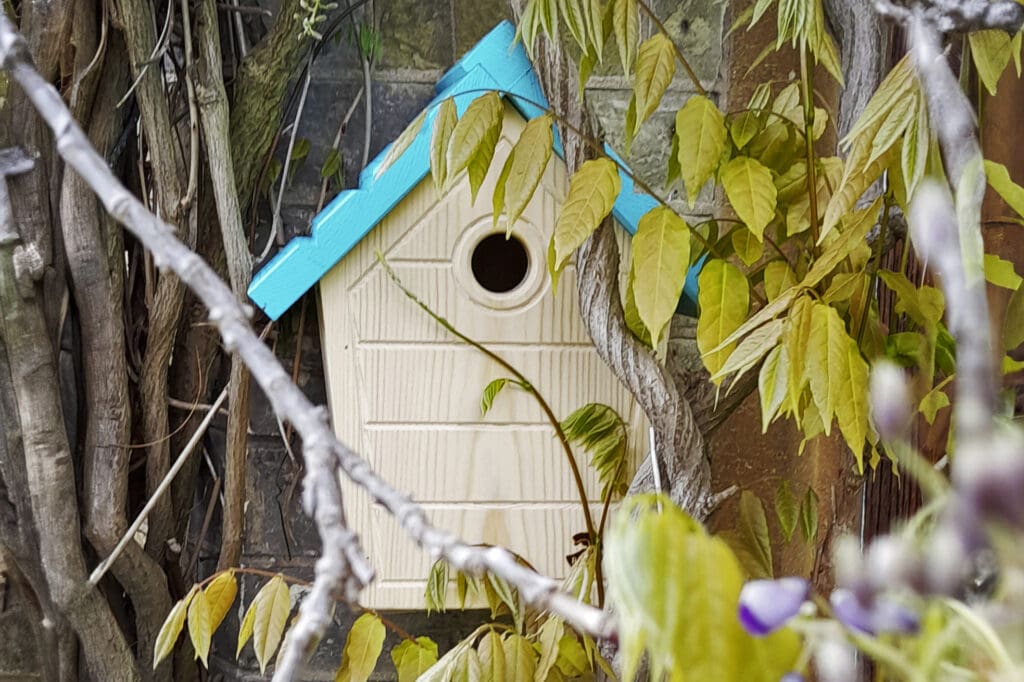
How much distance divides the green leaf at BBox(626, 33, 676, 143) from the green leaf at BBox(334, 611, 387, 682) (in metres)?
0.54

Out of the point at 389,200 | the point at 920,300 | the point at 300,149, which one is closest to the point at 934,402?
the point at 920,300

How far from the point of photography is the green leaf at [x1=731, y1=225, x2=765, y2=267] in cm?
88

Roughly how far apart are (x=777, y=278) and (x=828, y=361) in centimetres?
16

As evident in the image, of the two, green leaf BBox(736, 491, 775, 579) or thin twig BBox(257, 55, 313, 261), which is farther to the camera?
thin twig BBox(257, 55, 313, 261)

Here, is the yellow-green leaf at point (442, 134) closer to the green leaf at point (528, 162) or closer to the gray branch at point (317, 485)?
the green leaf at point (528, 162)

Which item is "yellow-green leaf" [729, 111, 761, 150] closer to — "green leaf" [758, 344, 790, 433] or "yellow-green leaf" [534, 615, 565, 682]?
"green leaf" [758, 344, 790, 433]

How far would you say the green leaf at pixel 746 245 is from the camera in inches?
34.5

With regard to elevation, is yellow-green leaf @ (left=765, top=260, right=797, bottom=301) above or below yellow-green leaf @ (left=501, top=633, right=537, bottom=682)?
above

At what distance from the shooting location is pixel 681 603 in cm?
30

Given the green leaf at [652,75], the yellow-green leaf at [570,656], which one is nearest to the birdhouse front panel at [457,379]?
the yellow-green leaf at [570,656]

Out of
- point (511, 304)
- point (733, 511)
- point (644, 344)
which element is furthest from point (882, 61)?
point (733, 511)

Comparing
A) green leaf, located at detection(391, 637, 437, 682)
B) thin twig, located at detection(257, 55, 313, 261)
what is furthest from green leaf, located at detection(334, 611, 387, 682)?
thin twig, located at detection(257, 55, 313, 261)

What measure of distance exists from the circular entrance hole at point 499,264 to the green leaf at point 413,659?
391mm

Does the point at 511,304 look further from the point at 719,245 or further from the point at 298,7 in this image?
the point at 298,7
